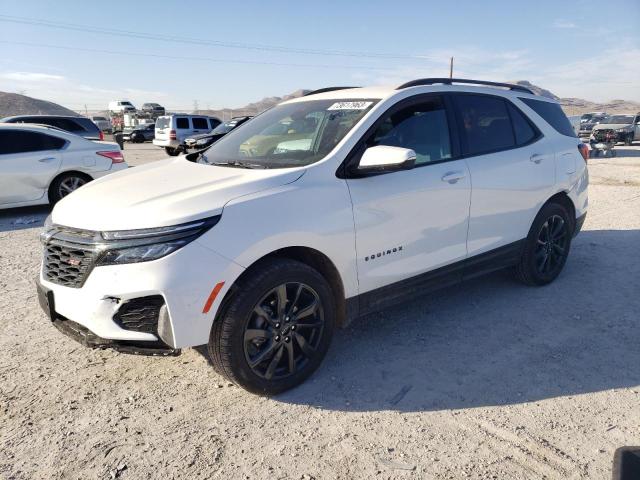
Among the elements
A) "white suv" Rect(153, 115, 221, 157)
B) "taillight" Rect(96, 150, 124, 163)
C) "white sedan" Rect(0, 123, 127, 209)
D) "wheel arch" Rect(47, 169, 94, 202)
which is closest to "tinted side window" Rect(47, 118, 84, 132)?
"white sedan" Rect(0, 123, 127, 209)

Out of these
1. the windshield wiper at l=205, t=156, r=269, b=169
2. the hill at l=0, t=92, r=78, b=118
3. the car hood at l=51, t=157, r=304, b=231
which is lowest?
the car hood at l=51, t=157, r=304, b=231

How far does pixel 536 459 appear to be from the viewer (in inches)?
96.1

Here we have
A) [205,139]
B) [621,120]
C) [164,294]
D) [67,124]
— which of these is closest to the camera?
[164,294]

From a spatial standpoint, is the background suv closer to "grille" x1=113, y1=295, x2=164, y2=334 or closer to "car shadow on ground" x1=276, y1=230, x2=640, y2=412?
"car shadow on ground" x1=276, y1=230, x2=640, y2=412

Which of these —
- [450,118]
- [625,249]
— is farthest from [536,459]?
[625,249]

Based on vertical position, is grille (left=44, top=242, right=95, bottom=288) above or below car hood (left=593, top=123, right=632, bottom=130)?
above

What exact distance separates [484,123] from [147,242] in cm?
297

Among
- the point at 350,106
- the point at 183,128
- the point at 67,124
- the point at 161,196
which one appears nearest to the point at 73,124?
the point at 67,124

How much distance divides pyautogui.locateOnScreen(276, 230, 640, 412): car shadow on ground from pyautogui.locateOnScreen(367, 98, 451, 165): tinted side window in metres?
1.35

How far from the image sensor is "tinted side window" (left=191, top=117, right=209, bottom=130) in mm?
23703

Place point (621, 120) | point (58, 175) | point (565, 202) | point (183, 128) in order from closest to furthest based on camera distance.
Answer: point (565, 202) → point (58, 175) → point (183, 128) → point (621, 120)

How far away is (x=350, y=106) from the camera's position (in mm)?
3635

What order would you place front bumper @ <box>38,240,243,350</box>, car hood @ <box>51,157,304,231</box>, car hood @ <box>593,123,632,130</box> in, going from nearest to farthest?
front bumper @ <box>38,240,243,350</box>, car hood @ <box>51,157,304,231</box>, car hood @ <box>593,123,632,130</box>

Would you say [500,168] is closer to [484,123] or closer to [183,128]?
[484,123]
